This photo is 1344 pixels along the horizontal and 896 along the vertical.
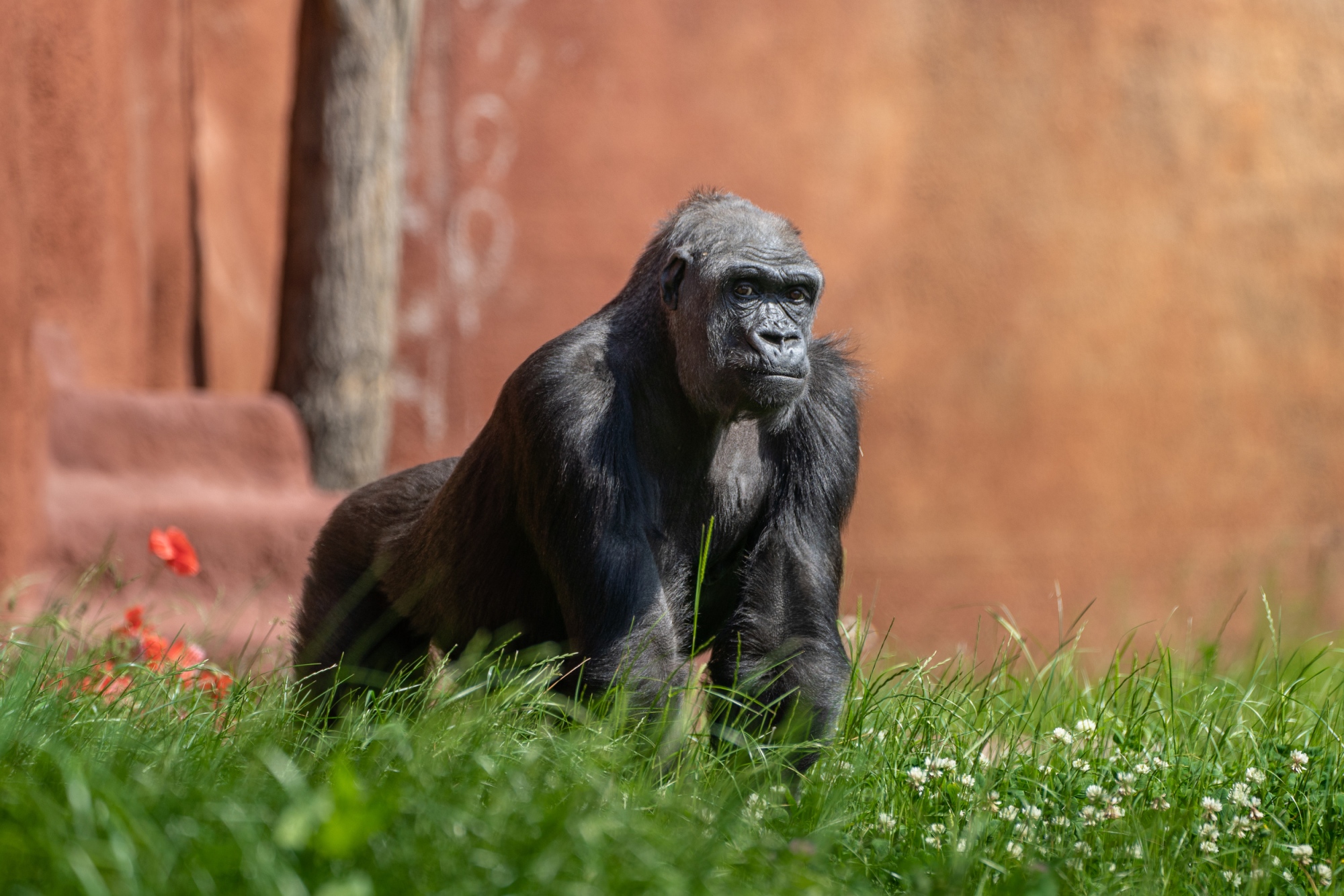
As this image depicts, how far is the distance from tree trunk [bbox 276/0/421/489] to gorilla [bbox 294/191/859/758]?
367 cm

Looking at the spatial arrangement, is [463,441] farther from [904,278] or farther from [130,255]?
[904,278]

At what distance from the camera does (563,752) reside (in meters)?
2.46

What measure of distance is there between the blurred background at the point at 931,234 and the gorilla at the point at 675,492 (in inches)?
160

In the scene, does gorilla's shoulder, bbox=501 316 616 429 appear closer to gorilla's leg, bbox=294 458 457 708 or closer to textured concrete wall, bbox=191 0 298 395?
gorilla's leg, bbox=294 458 457 708

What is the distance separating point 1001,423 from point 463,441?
3.49m

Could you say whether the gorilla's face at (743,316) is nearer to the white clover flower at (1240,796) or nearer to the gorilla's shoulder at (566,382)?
the gorilla's shoulder at (566,382)

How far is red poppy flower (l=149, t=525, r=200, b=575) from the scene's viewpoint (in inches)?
144

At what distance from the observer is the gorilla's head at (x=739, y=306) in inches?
127

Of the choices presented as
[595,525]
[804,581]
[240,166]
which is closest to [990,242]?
[240,166]

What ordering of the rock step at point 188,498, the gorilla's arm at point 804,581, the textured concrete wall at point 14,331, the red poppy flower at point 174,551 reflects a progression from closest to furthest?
the gorilla's arm at point 804,581 → the red poppy flower at point 174,551 → the textured concrete wall at point 14,331 → the rock step at point 188,498

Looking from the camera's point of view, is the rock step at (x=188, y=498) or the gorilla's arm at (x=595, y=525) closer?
the gorilla's arm at (x=595, y=525)

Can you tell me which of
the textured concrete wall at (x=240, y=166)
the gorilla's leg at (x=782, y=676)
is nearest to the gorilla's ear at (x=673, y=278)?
the gorilla's leg at (x=782, y=676)

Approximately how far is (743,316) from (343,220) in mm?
4433

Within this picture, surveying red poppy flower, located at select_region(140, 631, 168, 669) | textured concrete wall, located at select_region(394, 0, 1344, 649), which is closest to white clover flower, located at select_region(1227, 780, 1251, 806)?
red poppy flower, located at select_region(140, 631, 168, 669)
